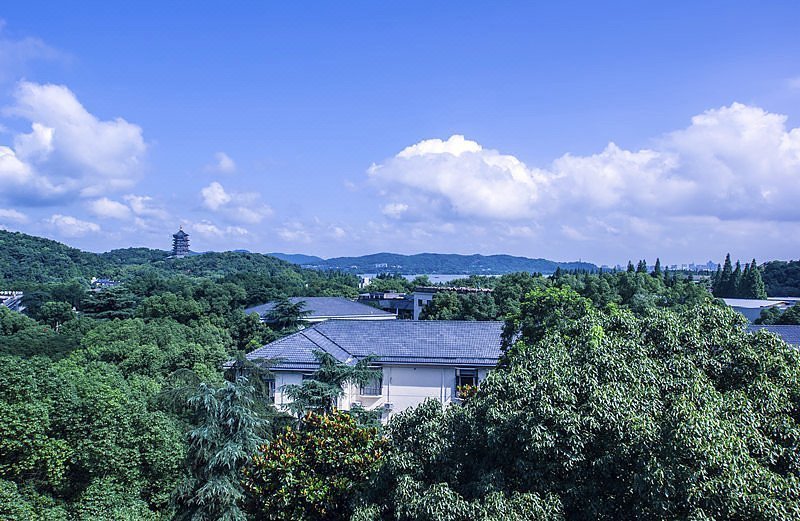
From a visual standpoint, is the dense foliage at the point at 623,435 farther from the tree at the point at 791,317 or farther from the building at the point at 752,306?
the building at the point at 752,306

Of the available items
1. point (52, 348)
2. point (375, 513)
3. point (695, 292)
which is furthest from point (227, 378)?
point (695, 292)

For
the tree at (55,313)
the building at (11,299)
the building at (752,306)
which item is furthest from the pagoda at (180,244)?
the building at (752,306)

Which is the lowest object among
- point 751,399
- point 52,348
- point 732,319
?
point 52,348

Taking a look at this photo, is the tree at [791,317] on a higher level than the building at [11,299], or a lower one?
higher

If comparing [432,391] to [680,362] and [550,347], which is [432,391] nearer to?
[550,347]

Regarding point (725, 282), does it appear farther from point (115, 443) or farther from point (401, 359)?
point (115, 443)

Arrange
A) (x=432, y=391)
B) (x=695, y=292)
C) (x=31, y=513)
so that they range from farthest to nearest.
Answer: (x=695, y=292), (x=432, y=391), (x=31, y=513)
